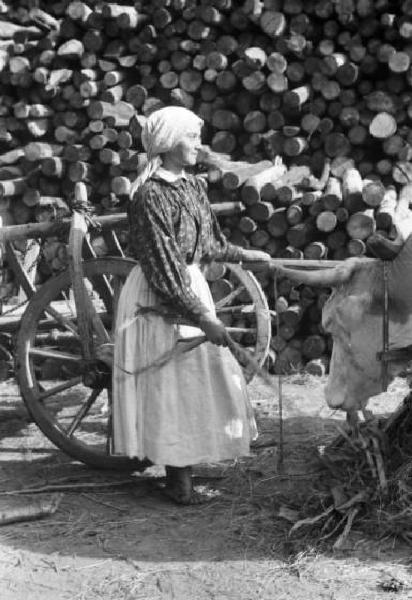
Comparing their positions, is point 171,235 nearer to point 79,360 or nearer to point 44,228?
point 79,360

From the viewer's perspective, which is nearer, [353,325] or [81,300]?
[353,325]

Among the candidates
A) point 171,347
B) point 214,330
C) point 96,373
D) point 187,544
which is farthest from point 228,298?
point 187,544

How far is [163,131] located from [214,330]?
0.85m

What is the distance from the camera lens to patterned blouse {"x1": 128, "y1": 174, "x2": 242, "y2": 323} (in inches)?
143

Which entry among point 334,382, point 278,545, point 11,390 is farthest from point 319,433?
point 11,390

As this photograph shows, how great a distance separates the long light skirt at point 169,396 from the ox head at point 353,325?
0.46 metres

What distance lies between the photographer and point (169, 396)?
383 centimetres

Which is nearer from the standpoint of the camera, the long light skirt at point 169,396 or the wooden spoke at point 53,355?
the long light skirt at point 169,396

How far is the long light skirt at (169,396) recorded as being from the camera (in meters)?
3.83

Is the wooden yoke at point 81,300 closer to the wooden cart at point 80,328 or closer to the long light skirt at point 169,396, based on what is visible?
the wooden cart at point 80,328

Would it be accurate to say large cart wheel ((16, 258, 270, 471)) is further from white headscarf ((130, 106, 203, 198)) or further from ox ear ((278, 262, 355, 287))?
ox ear ((278, 262, 355, 287))

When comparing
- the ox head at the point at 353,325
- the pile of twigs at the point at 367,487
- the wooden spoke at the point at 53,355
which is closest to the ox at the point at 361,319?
the ox head at the point at 353,325

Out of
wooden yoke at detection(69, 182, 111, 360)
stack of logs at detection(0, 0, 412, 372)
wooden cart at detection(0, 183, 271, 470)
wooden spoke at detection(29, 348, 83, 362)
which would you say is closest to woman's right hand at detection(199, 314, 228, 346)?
wooden cart at detection(0, 183, 271, 470)

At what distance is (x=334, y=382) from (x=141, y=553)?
1.07 metres
